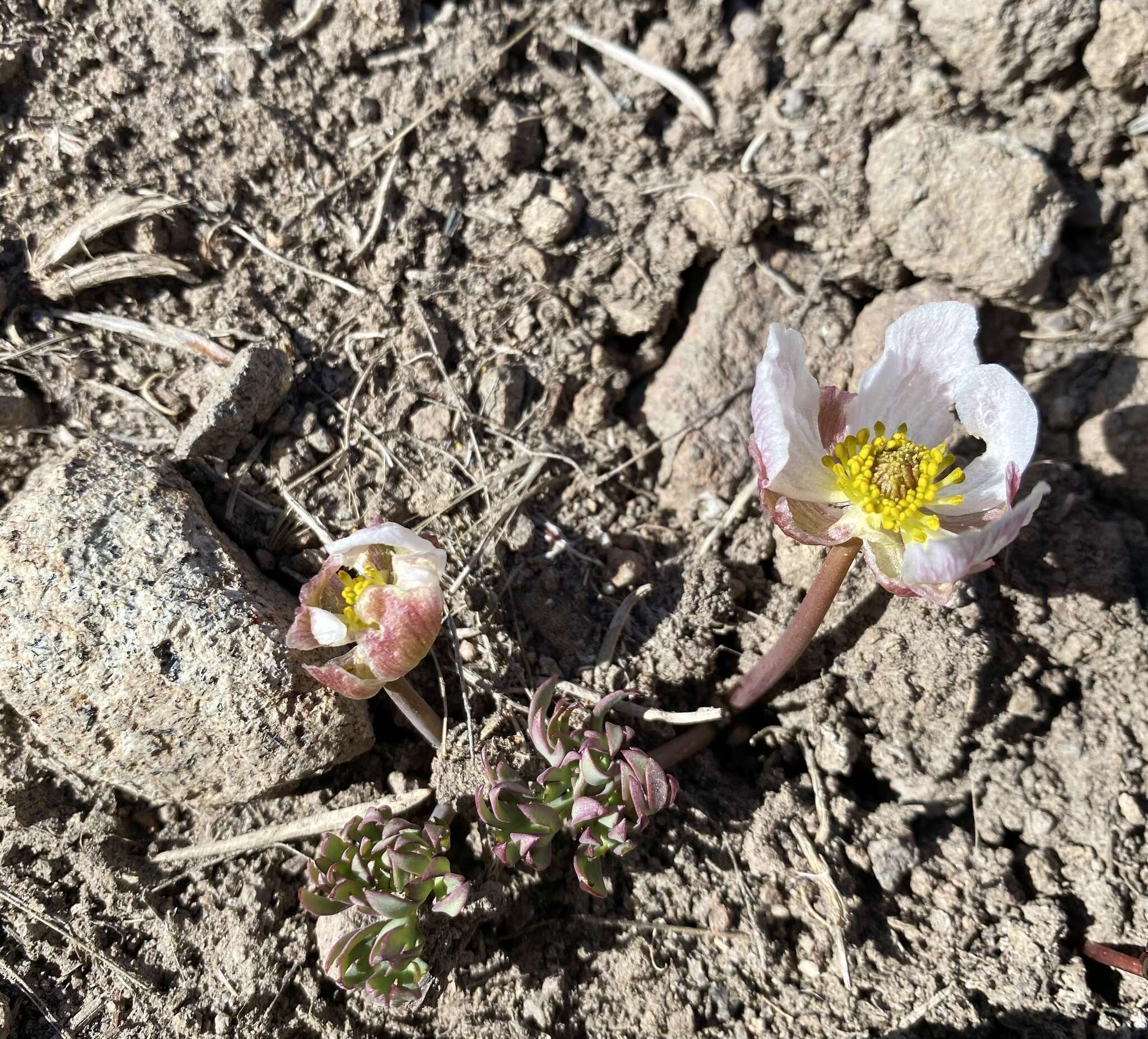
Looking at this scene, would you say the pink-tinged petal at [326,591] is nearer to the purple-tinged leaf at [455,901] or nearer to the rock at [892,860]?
the purple-tinged leaf at [455,901]

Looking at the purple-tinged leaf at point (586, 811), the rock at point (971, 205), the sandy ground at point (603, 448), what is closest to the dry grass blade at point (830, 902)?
the sandy ground at point (603, 448)

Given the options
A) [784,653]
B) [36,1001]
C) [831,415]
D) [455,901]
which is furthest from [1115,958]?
[36,1001]

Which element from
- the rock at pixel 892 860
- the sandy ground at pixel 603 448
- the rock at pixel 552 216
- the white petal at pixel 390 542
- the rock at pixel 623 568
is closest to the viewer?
the white petal at pixel 390 542

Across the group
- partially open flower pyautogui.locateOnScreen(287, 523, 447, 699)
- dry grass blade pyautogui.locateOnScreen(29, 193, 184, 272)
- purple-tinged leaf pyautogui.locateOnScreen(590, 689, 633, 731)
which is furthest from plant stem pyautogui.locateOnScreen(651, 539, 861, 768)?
dry grass blade pyautogui.locateOnScreen(29, 193, 184, 272)

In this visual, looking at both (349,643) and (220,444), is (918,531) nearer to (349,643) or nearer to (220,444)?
(349,643)

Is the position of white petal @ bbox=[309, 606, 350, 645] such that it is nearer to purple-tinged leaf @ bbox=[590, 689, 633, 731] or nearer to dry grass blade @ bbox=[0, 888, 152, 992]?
purple-tinged leaf @ bbox=[590, 689, 633, 731]

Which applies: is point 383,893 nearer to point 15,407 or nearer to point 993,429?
point 15,407

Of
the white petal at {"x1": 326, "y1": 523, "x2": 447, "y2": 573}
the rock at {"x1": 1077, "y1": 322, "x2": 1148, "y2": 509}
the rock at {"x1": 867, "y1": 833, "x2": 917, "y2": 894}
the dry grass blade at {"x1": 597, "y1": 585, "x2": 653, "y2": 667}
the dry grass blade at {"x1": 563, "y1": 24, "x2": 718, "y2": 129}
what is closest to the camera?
the white petal at {"x1": 326, "y1": 523, "x2": 447, "y2": 573}
